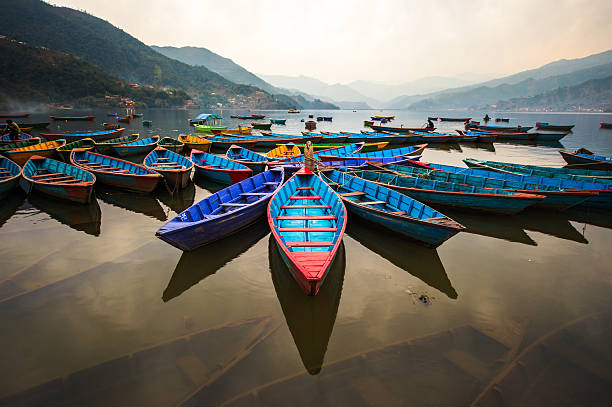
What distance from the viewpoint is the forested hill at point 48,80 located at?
97062mm

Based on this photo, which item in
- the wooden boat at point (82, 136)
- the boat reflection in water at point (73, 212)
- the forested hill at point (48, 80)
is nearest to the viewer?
the boat reflection in water at point (73, 212)

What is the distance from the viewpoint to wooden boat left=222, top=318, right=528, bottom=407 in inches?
182

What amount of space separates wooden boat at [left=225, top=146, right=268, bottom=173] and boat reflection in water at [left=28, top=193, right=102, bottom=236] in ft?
27.5

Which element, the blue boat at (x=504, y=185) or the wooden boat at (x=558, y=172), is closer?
the blue boat at (x=504, y=185)

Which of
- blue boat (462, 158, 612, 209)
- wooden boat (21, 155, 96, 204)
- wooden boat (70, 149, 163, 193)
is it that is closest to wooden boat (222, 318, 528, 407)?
blue boat (462, 158, 612, 209)

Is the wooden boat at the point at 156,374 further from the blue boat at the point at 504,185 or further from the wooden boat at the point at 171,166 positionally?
the blue boat at the point at 504,185

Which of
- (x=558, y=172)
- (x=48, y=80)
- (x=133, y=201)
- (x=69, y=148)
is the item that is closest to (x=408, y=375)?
(x=133, y=201)

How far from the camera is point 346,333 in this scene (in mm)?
6008

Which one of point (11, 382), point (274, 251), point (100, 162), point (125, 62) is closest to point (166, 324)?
point (11, 382)

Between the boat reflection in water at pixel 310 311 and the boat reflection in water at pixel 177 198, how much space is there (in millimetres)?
7688

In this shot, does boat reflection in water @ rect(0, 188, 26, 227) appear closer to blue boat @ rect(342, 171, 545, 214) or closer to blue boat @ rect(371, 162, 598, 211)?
blue boat @ rect(342, 171, 545, 214)

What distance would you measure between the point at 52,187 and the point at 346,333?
50.4ft

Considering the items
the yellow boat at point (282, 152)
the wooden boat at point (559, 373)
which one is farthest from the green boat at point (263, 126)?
the wooden boat at point (559, 373)

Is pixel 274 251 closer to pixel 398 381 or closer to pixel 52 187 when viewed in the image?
pixel 398 381
